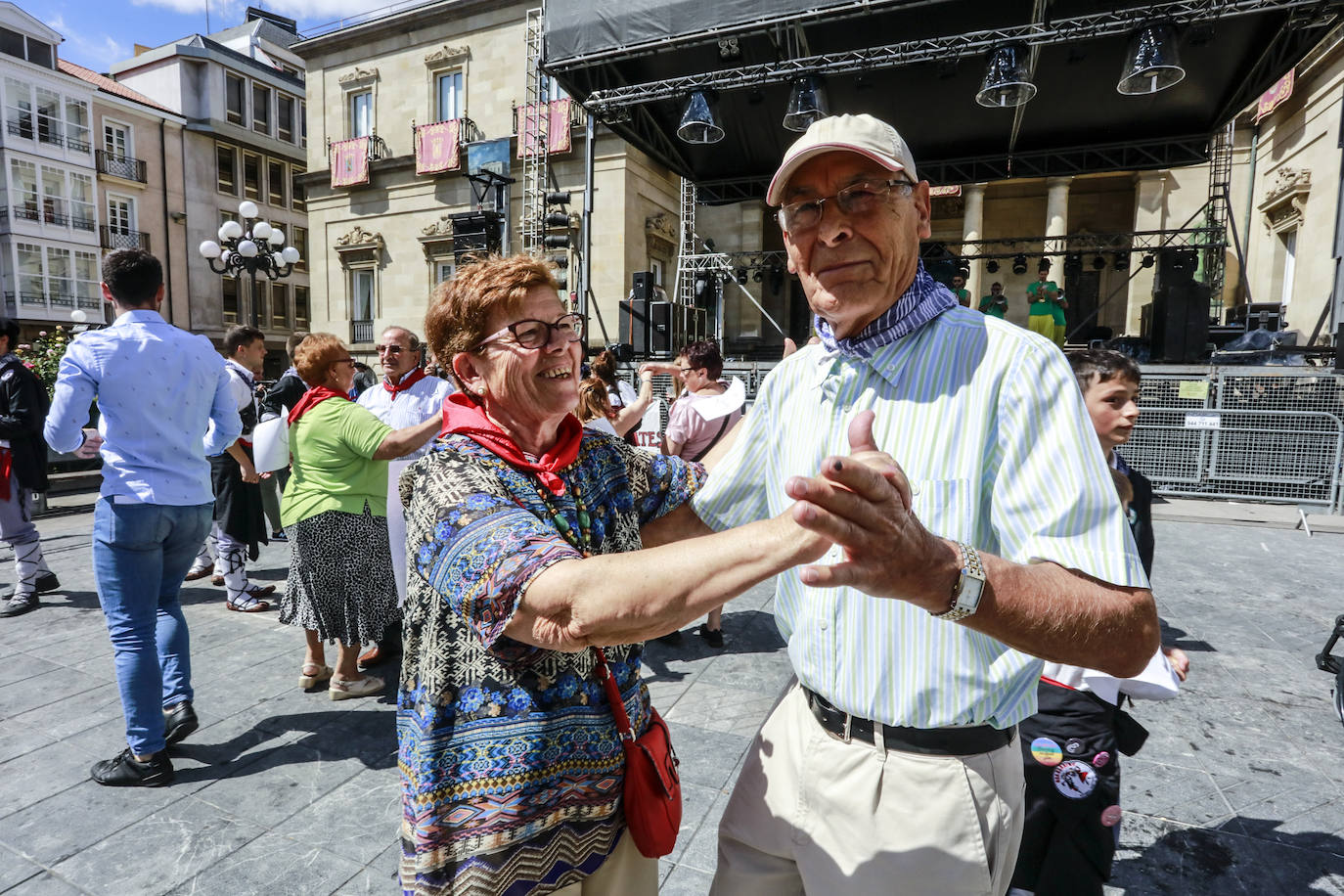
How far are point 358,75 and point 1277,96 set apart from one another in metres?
26.3

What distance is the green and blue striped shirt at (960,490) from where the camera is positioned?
3.73 ft

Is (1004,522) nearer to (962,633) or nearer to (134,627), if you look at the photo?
(962,633)

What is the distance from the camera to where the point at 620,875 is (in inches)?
61.5

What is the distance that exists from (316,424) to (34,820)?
6.61ft

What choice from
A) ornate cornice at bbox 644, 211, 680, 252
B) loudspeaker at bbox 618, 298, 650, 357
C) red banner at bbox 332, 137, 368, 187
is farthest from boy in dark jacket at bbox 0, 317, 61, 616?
red banner at bbox 332, 137, 368, 187

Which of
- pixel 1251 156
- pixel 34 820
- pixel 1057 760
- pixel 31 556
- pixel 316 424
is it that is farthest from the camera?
pixel 1251 156

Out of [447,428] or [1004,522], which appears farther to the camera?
[447,428]

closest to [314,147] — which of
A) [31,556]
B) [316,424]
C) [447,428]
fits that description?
[31,556]

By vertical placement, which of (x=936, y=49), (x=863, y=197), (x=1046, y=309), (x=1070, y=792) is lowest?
(x=1070, y=792)

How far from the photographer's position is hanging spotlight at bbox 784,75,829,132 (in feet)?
28.1

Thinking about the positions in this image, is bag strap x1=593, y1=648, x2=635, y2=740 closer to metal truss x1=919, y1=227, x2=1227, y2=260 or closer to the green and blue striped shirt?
the green and blue striped shirt

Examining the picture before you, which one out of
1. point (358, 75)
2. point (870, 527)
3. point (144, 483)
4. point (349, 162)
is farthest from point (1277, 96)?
point (358, 75)

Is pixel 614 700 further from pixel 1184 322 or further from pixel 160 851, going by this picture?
pixel 1184 322

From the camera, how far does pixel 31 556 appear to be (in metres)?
5.50
